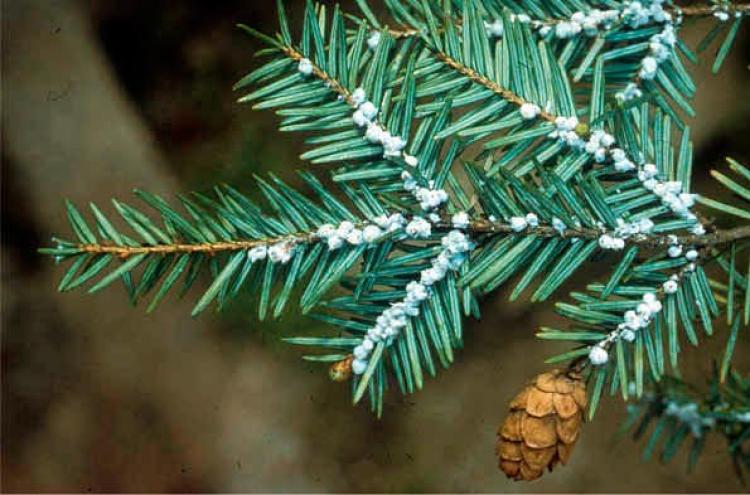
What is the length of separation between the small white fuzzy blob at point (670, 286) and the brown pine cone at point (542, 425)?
8cm

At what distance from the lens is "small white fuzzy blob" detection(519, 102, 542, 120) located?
0.48 meters

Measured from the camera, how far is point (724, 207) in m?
0.47

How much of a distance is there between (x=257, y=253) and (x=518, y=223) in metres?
0.17

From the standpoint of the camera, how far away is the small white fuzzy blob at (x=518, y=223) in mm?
469

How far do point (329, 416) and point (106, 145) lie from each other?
0.48 meters

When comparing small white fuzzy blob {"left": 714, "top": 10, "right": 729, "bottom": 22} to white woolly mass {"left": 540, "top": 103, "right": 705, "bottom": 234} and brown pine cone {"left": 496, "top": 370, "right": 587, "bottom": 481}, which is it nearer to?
white woolly mass {"left": 540, "top": 103, "right": 705, "bottom": 234}

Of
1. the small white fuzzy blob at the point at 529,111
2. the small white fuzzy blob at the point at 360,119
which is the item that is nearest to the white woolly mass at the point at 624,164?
the small white fuzzy blob at the point at 529,111

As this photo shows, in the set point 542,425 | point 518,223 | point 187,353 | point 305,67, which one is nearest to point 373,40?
point 305,67

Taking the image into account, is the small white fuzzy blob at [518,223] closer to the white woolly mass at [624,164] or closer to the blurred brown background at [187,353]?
the white woolly mass at [624,164]

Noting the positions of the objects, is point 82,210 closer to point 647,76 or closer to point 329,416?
point 329,416

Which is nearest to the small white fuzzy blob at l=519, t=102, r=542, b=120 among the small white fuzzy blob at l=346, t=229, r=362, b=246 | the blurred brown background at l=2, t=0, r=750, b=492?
the small white fuzzy blob at l=346, t=229, r=362, b=246

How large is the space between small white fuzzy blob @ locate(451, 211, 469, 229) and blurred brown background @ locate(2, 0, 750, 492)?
548 millimetres

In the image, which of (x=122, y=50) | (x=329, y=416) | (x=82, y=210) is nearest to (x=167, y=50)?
(x=122, y=50)

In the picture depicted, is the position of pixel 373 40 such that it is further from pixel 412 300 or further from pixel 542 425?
pixel 542 425
